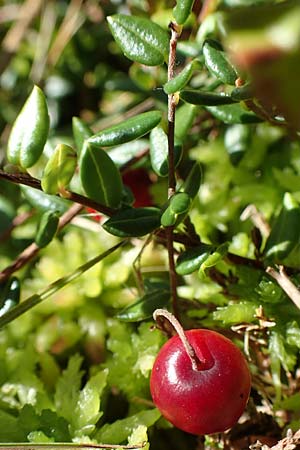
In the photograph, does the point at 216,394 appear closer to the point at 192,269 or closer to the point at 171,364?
the point at 171,364

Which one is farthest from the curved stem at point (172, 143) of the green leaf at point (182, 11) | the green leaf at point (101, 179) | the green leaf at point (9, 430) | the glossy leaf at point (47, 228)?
the green leaf at point (9, 430)

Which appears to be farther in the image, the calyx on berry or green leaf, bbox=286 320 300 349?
green leaf, bbox=286 320 300 349

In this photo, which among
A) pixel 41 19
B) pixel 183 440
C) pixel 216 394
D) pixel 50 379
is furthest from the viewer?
pixel 41 19

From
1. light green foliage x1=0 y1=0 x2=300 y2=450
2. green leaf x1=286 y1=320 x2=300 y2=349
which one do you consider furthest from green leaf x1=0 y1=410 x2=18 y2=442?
green leaf x1=286 y1=320 x2=300 y2=349

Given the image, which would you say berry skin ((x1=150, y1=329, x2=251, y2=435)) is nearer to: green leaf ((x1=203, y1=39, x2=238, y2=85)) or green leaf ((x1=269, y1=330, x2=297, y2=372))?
green leaf ((x1=269, y1=330, x2=297, y2=372))

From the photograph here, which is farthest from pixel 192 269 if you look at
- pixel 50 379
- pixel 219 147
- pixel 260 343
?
Result: pixel 219 147

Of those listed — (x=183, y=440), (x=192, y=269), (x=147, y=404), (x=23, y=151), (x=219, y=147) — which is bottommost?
(x=183, y=440)
